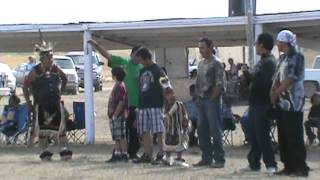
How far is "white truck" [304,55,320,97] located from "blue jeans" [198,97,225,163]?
13863 mm

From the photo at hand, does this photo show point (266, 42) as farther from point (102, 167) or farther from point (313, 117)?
point (313, 117)

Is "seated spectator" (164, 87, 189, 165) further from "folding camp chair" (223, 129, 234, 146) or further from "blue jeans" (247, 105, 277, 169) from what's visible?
"folding camp chair" (223, 129, 234, 146)

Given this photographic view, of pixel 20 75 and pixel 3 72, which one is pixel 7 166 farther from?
pixel 20 75

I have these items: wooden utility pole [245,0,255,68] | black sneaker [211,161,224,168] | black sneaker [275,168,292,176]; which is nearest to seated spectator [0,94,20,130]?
wooden utility pole [245,0,255,68]

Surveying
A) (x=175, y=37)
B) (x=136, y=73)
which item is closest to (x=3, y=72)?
(x=175, y=37)

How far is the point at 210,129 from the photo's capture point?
10.3m

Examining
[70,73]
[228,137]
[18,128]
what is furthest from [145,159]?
[70,73]

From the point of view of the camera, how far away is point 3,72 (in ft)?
83.2

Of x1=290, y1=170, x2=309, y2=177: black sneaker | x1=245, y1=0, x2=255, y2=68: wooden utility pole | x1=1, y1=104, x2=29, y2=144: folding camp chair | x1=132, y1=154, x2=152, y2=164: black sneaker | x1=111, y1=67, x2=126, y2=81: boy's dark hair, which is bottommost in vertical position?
x1=290, y1=170, x2=309, y2=177: black sneaker

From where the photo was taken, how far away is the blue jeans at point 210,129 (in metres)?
10.2

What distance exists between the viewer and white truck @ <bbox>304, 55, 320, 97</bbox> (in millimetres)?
24578

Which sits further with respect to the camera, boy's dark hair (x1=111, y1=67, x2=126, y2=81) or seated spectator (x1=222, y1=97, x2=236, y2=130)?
seated spectator (x1=222, y1=97, x2=236, y2=130)

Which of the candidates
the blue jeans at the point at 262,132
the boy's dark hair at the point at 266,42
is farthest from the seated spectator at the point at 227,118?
the boy's dark hair at the point at 266,42

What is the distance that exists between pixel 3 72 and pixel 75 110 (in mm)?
11127
